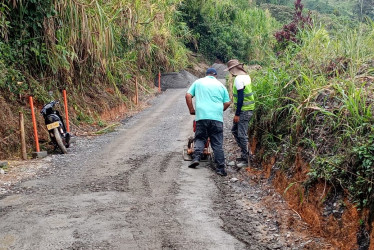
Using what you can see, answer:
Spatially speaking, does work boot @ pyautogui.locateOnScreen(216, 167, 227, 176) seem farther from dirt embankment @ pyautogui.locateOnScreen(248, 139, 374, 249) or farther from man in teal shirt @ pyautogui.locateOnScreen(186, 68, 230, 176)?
dirt embankment @ pyautogui.locateOnScreen(248, 139, 374, 249)

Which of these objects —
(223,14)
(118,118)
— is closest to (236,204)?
(118,118)

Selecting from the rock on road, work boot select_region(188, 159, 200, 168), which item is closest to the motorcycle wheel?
the rock on road

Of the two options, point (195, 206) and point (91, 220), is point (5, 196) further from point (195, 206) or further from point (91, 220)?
point (195, 206)

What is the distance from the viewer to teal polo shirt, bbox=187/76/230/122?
6637 millimetres

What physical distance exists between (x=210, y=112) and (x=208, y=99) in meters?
0.21

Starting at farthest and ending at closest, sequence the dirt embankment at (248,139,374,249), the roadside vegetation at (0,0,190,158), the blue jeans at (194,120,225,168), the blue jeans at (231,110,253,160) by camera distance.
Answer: the roadside vegetation at (0,0,190,158)
the blue jeans at (231,110,253,160)
the blue jeans at (194,120,225,168)
the dirt embankment at (248,139,374,249)

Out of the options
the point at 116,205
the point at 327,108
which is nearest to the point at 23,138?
the point at 116,205

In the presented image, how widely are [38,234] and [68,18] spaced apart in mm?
7711

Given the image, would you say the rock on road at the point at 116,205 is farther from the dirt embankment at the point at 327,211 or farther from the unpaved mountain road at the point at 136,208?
the dirt embankment at the point at 327,211

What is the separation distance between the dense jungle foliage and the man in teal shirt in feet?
2.35

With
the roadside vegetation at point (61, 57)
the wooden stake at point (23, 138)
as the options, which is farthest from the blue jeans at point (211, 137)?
the roadside vegetation at point (61, 57)

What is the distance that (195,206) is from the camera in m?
5.04

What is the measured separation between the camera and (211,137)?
6840 mm

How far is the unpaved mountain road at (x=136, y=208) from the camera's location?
4.07 metres
